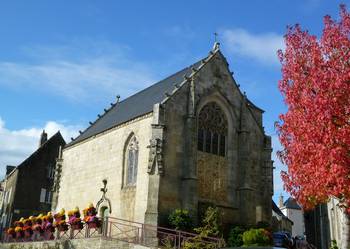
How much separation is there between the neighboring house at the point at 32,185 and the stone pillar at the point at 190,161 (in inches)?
815

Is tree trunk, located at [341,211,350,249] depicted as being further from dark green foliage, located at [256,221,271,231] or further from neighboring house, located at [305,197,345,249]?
dark green foliage, located at [256,221,271,231]

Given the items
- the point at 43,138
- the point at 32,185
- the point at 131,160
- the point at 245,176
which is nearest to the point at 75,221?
the point at 131,160

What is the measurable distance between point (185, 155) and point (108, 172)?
18.4 feet

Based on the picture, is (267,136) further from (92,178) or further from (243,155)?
(92,178)

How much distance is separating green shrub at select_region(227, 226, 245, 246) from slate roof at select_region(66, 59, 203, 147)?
7.70 m

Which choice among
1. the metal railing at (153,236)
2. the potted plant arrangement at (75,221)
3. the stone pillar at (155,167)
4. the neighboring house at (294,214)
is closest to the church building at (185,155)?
the stone pillar at (155,167)

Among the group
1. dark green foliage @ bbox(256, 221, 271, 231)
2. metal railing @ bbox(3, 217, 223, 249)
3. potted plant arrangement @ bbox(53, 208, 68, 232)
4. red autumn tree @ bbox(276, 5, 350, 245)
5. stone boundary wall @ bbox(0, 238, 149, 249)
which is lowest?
stone boundary wall @ bbox(0, 238, 149, 249)

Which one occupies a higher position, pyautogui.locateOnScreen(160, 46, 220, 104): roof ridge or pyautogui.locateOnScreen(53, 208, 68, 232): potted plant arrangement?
pyautogui.locateOnScreen(160, 46, 220, 104): roof ridge

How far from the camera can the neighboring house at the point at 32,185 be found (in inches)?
1599

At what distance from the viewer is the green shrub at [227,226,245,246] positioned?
23263 millimetres

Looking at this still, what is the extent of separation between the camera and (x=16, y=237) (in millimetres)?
27297

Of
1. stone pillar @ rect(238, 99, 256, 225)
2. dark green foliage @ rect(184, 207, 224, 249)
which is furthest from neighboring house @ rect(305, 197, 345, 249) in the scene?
dark green foliage @ rect(184, 207, 224, 249)

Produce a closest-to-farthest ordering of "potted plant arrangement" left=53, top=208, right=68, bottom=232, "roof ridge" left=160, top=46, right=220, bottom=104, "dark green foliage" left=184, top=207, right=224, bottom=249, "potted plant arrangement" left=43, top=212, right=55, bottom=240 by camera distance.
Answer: "dark green foliage" left=184, top=207, right=224, bottom=249, "potted plant arrangement" left=53, top=208, right=68, bottom=232, "potted plant arrangement" left=43, top=212, right=55, bottom=240, "roof ridge" left=160, top=46, right=220, bottom=104

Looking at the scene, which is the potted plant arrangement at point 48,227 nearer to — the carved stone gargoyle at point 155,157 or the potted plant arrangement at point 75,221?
the potted plant arrangement at point 75,221
